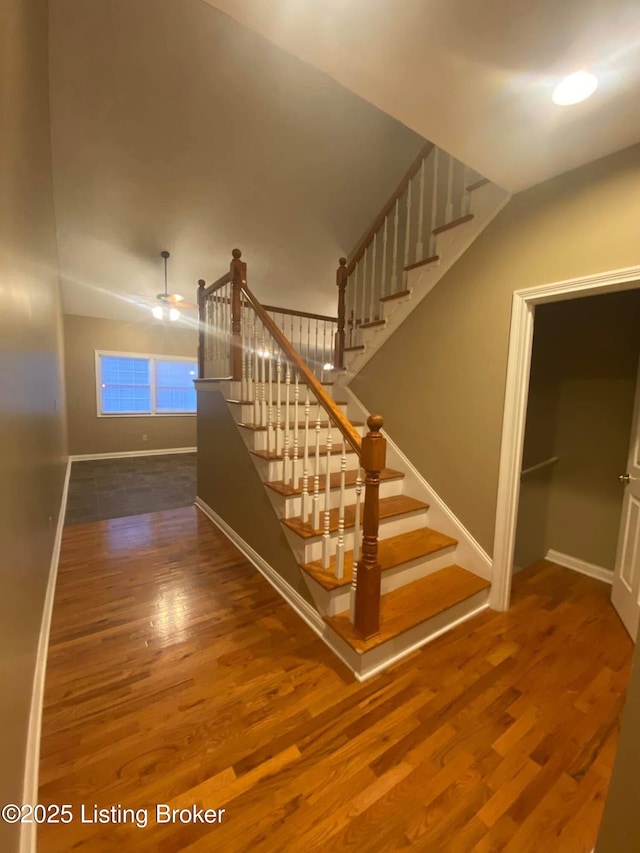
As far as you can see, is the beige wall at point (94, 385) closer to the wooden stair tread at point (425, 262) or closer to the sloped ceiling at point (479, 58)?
the wooden stair tread at point (425, 262)

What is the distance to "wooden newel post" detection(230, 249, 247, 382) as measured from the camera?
9.32 ft

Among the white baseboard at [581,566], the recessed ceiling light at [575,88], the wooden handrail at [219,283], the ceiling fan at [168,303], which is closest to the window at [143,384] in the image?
the ceiling fan at [168,303]

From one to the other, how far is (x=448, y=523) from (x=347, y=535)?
0.79m

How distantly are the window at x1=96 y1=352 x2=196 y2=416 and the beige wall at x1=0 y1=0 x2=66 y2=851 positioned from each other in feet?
16.9

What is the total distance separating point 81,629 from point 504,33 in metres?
3.34

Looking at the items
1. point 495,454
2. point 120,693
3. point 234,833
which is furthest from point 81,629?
point 495,454

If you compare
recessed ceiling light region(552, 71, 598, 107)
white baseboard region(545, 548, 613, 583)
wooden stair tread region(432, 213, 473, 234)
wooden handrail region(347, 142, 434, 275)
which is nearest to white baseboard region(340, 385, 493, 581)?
white baseboard region(545, 548, 613, 583)

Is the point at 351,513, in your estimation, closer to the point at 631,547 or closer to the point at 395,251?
the point at 631,547

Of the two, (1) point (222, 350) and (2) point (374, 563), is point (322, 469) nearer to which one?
(2) point (374, 563)

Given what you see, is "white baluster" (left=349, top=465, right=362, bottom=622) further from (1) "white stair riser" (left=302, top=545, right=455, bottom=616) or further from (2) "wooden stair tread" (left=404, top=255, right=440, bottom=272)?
(2) "wooden stair tread" (left=404, top=255, right=440, bottom=272)

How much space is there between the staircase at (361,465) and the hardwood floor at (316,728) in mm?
215

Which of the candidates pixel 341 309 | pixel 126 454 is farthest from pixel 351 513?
pixel 126 454

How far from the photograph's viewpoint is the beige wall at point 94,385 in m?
6.18

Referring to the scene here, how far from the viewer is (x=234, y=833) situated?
1095 millimetres
